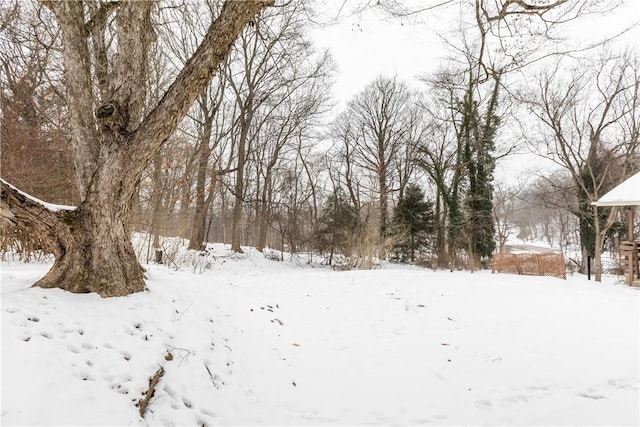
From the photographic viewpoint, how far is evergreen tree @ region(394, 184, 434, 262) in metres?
19.9

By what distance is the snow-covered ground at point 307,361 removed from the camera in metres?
2.37

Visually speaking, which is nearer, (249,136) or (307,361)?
(307,361)

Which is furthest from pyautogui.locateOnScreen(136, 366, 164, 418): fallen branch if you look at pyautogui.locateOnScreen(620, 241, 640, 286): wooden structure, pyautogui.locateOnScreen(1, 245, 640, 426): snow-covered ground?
pyautogui.locateOnScreen(620, 241, 640, 286): wooden structure

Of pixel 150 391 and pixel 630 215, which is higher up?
pixel 630 215

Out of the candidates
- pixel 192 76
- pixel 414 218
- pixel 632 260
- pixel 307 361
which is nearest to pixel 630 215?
pixel 632 260

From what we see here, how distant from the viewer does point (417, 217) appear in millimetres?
20266

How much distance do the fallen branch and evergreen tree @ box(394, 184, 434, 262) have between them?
1798cm

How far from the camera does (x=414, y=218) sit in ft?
66.4

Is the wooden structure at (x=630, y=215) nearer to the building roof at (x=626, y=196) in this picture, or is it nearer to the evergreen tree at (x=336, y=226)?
the building roof at (x=626, y=196)

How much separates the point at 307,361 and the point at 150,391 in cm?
197

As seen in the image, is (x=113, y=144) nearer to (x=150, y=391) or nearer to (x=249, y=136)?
(x=150, y=391)

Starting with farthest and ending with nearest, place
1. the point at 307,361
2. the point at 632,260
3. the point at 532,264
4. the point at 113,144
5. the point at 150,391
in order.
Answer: the point at 532,264, the point at 632,260, the point at 307,361, the point at 113,144, the point at 150,391

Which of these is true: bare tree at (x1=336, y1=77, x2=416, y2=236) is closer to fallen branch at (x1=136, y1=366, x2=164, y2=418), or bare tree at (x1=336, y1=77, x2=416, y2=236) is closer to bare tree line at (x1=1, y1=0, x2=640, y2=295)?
bare tree line at (x1=1, y1=0, x2=640, y2=295)

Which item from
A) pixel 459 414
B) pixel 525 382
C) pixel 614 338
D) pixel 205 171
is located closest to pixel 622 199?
pixel 614 338
